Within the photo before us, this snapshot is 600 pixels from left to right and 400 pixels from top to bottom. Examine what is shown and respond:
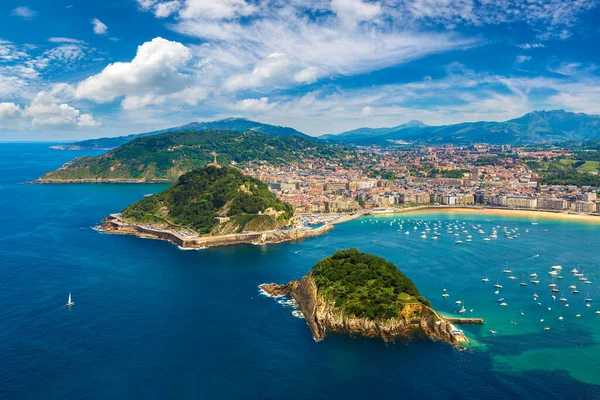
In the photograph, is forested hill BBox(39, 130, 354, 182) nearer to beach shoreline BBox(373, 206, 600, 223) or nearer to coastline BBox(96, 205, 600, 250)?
coastline BBox(96, 205, 600, 250)

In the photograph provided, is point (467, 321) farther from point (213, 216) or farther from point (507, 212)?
point (507, 212)

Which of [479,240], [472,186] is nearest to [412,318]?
[479,240]

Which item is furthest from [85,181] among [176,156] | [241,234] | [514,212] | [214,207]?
[514,212]

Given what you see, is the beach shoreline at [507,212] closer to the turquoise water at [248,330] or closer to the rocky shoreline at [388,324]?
the turquoise water at [248,330]

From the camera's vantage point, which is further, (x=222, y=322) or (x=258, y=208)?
(x=258, y=208)

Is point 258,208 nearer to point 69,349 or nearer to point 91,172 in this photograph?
point 69,349

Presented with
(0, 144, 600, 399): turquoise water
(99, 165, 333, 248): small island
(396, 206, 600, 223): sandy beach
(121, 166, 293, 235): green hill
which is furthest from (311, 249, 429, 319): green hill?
(396, 206, 600, 223): sandy beach
